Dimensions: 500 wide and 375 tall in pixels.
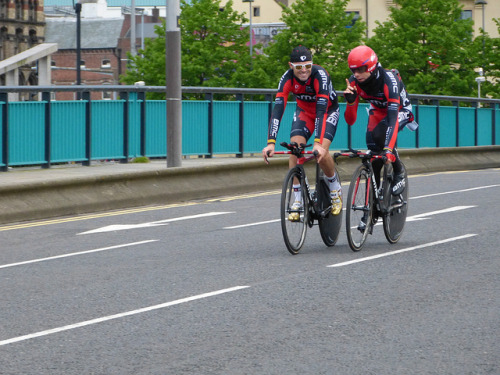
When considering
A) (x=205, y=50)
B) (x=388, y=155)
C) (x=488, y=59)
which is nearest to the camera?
(x=388, y=155)

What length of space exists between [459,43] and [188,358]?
210 ft

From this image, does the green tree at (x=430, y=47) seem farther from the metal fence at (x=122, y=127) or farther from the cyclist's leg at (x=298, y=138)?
the cyclist's leg at (x=298, y=138)

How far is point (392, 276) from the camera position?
27.7 ft

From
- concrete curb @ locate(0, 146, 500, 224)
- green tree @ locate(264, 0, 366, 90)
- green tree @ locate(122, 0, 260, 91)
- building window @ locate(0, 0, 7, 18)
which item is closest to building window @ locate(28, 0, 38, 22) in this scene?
building window @ locate(0, 0, 7, 18)

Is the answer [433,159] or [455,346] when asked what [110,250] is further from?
[433,159]

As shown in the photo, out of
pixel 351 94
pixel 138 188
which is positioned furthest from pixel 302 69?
pixel 138 188

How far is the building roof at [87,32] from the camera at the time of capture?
117625 millimetres

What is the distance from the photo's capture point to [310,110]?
9.97 meters

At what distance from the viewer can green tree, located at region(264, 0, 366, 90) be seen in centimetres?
6825

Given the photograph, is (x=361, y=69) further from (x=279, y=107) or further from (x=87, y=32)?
(x=87, y=32)

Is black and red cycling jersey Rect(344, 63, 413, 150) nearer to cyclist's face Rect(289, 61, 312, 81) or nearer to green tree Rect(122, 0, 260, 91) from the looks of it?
cyclist's face Rect(289, 61, 312, 81)

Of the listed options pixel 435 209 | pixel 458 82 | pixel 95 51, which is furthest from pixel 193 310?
pixel 95 51

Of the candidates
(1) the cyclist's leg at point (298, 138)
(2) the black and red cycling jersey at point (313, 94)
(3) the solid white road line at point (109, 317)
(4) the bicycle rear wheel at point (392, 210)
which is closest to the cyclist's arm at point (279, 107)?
(2) the black and red cycling jersey at point (313, 94)

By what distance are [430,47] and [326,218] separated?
60028 mm
